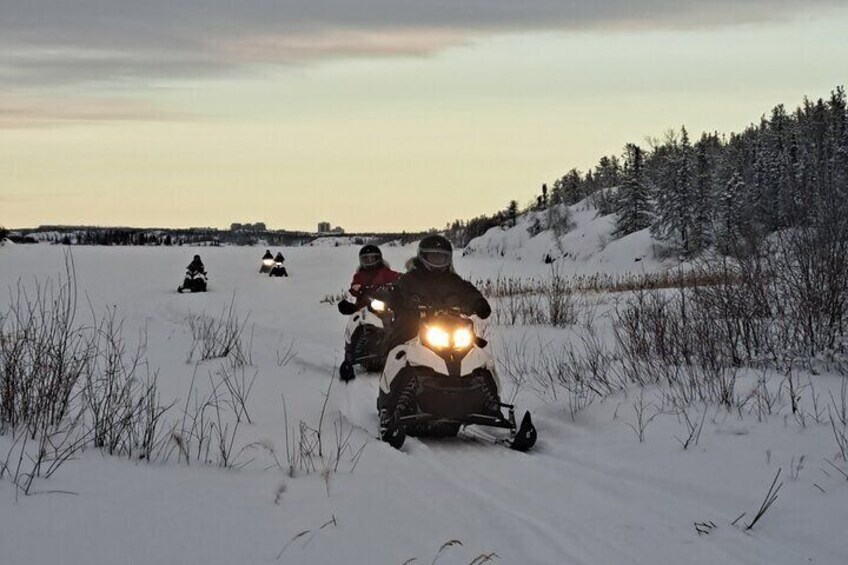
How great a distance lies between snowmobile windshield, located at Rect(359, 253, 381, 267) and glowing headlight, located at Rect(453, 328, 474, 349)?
17.6ft

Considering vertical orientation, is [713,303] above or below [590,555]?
above

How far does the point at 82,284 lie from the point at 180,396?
1023 inches

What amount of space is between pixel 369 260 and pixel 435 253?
4.52 m

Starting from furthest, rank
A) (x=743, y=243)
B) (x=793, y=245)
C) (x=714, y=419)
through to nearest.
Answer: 1. (x=743, y=243)
2. (x=793, y=245)
3. (x=714, y=419)

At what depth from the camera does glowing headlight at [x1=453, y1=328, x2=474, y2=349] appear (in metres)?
6.47

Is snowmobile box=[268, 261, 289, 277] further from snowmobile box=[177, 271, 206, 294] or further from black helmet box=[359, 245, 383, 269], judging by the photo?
black helmet box=[359, 245, 383, 269]

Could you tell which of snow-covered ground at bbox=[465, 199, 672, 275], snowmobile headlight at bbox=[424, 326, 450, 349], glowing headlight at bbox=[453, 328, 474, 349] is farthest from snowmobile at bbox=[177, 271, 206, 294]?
glowing headlight at bbox=[453, 328, 474, 349]

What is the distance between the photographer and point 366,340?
1020 centimetres

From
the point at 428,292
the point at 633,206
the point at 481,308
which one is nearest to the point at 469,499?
the point at 481,308

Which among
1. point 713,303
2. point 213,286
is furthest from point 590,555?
point 213,286

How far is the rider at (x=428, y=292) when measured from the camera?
705 centimetres

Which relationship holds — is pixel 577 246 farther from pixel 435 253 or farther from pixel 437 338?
pixel 437 338

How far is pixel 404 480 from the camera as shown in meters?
4.90

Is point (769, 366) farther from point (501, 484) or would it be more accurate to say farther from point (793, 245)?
point (501, 484)
